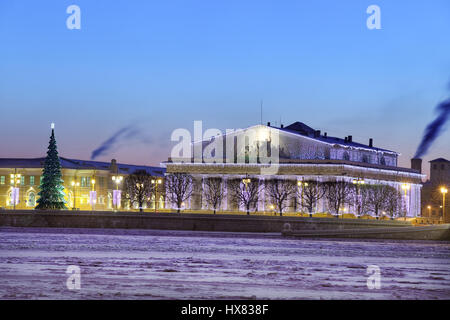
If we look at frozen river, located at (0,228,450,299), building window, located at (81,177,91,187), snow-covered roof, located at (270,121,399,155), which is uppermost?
snow-covered roof, located at (270,121,399,155)

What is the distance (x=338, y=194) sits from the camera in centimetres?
7638

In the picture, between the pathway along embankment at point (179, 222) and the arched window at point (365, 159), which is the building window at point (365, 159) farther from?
the pathway along embankment at point (179, 222)

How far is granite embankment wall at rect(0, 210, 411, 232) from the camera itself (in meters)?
58.7

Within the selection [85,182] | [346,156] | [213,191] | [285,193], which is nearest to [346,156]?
[346,156]

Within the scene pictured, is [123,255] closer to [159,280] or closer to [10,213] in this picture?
[159,280]

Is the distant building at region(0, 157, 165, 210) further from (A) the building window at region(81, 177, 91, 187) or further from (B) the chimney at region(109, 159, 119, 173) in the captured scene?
(B) the chimney at region(109, 159, 119, 173)

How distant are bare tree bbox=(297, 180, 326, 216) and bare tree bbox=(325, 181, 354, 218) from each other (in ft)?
1.98

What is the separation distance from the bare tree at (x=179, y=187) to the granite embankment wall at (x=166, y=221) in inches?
560

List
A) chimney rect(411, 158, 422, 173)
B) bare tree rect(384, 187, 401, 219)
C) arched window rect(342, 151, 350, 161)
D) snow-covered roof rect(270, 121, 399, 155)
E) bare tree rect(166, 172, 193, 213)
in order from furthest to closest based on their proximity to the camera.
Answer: chimney rect(411, 158, 422, 173)
snow-covered roof rect(270, 121, 399, 155)
arched window rect(342, 151, 350, 161)
bare tree rect(166, 172, 193, 213)
bare tree rect(384, 187, 401, 219)

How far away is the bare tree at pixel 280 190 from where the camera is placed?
7772cm

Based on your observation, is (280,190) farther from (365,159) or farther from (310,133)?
(365,159)

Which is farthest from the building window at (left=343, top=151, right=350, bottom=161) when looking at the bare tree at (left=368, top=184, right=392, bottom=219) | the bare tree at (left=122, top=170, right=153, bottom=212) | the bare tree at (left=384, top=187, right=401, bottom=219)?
the bare tree at (left=122, top=170, right=153, bottom=212)

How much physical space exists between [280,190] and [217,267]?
4757 centimetres
